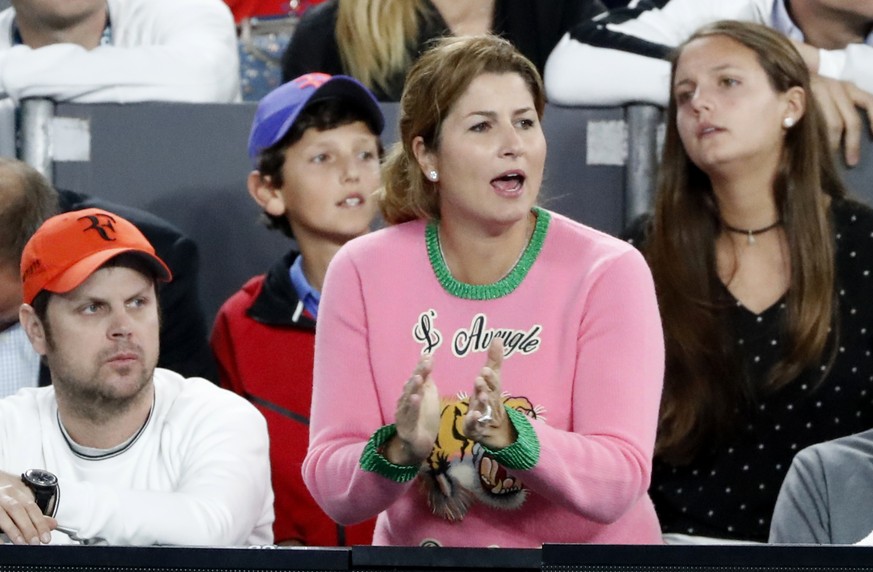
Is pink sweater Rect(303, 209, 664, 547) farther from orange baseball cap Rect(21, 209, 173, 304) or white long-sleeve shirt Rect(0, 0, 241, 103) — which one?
white long-sleeve shirt Rect(0, 0, 241, 103)

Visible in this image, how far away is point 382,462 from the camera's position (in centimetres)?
162

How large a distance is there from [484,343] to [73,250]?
69 centimetres

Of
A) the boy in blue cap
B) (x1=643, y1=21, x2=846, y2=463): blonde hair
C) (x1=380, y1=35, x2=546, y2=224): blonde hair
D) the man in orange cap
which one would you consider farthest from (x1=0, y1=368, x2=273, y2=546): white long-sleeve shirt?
(x1=643, y1=21, x2=846, y2=463): blonde hair

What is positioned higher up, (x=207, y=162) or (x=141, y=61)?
(x=141, y=61)

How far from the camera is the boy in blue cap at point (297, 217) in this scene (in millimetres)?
2438

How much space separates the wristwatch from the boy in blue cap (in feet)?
2.24

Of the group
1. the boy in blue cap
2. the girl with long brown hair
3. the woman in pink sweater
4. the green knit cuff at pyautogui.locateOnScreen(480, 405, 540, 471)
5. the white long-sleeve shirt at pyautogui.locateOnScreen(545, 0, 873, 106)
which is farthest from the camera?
the white long-sleeve shirt at pyautogui.locateOnScreen(545, 0, 873, 106)

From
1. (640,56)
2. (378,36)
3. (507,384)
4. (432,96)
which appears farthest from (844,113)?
(507,384)

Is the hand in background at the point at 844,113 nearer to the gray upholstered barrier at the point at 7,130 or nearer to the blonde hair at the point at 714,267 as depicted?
the blonde hair at the point at 714,267

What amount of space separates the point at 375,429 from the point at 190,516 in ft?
1.04

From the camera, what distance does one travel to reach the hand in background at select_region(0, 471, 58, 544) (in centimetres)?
162

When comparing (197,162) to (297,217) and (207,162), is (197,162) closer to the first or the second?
(207,162)

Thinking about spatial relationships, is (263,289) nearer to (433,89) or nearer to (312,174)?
(312,174)

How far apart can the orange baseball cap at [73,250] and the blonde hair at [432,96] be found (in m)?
0.42
